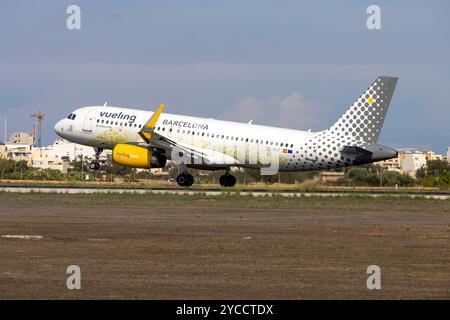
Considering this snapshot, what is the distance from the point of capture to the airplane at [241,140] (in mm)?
63312

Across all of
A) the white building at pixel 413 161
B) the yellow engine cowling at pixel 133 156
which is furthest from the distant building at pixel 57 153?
the yellow engine cowling at pixel 133 156

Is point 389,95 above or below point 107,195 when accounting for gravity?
above

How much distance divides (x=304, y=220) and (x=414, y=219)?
491 cm

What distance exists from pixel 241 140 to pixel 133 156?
6.71m

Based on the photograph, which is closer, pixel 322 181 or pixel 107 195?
pixel 107 195

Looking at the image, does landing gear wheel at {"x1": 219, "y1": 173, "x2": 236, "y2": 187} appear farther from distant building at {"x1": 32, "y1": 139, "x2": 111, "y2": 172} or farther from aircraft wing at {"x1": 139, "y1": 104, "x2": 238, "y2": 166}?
distant building at {"x1": 32, "y1": 139, "x2": 111, "y2": 172}

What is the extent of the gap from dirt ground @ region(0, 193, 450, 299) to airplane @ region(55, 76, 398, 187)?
51.6ft

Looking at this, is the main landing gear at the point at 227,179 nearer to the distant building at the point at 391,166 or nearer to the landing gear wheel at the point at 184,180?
the landing gear wheel at the point at 184,180

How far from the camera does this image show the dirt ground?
69.4 feet
